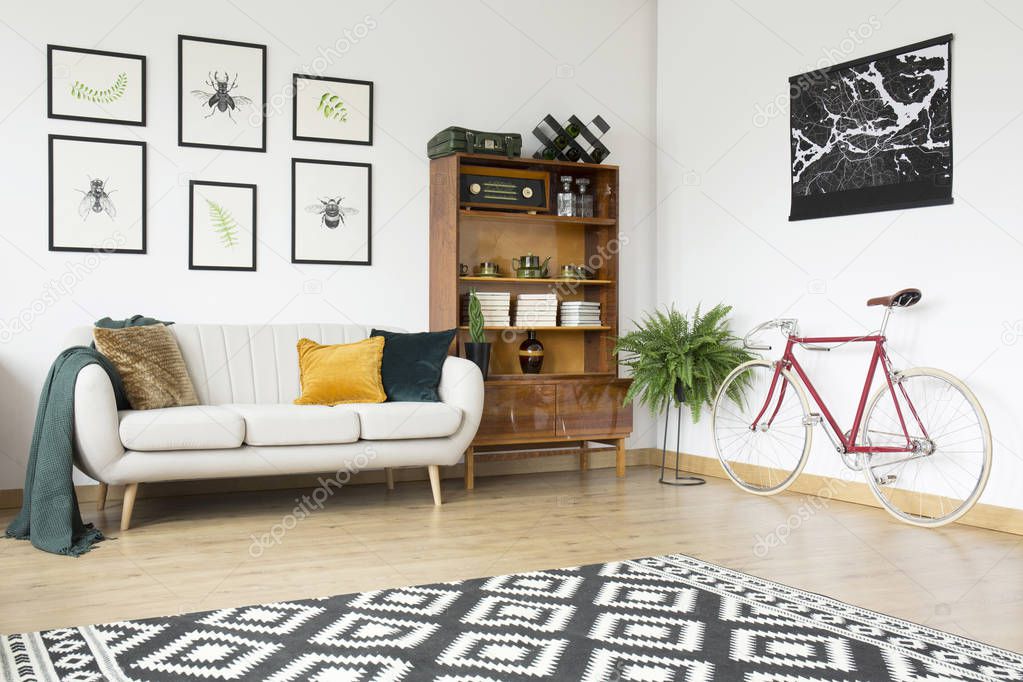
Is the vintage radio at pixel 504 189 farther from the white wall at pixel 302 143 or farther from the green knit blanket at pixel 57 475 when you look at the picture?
the green knit blanket at pixel 57 475

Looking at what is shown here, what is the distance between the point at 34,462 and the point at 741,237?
12.4 feet

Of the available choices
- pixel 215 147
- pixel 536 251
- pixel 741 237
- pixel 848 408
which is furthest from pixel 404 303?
pixel 848 408

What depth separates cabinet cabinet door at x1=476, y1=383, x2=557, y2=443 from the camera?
5.27 meters

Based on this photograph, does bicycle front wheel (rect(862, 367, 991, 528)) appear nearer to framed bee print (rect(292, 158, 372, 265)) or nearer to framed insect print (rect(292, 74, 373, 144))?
framed bee print (rect(292, 158, 372, 265))

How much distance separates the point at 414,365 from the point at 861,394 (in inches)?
85.1

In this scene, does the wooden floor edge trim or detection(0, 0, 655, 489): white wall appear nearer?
the wooden floor edge trim

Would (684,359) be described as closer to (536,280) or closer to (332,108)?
(536,280)

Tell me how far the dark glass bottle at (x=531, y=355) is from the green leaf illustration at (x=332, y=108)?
5.32 ft

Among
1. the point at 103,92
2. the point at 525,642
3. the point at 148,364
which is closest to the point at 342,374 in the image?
the point at 148,364

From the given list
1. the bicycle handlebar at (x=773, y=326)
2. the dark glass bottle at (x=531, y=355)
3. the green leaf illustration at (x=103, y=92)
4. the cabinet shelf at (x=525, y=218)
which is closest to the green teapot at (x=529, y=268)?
the cabinet shelf at (x=525, y=218)

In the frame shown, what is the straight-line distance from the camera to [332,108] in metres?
5.32

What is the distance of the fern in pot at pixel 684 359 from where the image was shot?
5285 mm

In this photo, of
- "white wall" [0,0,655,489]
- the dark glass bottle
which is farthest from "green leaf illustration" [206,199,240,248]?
the dark glass bottle

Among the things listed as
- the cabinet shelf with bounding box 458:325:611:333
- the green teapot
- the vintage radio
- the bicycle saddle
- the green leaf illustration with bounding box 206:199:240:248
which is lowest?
the cabinet shelf with bounding box 458:325:611:333
